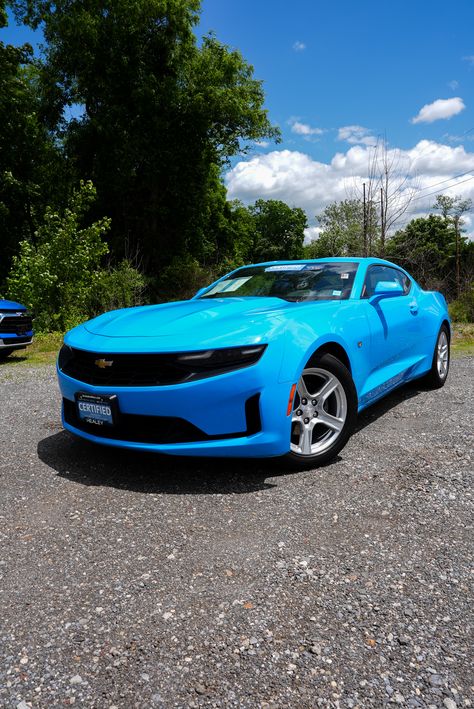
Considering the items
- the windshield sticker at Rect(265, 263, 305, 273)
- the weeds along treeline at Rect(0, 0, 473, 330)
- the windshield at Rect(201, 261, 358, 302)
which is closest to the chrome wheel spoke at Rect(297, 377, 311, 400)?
the windshield at Rect(201, 261, 358, 302)

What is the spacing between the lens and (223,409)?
2.84 metres

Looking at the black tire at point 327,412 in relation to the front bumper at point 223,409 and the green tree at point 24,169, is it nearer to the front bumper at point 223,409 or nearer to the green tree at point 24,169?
the front bumper at point 223,409

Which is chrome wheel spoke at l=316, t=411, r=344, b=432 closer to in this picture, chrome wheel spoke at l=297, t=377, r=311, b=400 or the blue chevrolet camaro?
the blue chevrolet camaro

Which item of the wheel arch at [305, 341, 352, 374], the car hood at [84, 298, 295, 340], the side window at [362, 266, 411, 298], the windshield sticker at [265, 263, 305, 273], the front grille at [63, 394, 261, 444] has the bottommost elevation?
the front grille at [63, 394, 261, 444]

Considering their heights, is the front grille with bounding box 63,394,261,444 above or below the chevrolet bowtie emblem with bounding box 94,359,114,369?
below

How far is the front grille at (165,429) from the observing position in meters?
2.86

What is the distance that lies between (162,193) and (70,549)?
24170 mm

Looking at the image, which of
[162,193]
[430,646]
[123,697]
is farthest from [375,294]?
[162,193]

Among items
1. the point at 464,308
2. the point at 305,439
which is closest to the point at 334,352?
the point at 305,439

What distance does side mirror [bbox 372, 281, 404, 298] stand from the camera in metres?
4.03

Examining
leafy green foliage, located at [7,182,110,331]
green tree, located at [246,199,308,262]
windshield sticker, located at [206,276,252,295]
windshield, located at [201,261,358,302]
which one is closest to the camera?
windshield, located at [201,261,358,302]

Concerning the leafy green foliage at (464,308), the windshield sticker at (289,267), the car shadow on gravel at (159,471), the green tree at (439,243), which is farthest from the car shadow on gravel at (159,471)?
the green tree at (439,243)

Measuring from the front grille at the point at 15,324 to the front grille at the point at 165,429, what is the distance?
556cm

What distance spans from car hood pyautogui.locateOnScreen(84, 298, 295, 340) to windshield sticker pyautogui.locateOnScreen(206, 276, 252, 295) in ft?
1.59
